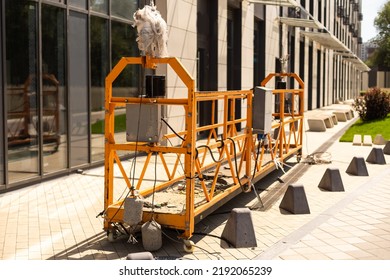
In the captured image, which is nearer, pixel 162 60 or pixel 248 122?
pixel 162 60

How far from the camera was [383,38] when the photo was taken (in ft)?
289

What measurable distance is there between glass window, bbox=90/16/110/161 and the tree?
78.7 metres

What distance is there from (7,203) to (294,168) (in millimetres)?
6754

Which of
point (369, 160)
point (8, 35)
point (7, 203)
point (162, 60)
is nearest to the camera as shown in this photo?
point (162, 60)

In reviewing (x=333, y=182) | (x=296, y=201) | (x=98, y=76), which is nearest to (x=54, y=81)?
(x=98, y=76)

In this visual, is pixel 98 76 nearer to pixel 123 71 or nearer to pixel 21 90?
pixel 123 71

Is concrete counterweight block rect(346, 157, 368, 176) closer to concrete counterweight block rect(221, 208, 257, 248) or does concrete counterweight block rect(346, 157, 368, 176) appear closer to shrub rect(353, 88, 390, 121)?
concrete counterweight block rect(221, 208, 257, 248)

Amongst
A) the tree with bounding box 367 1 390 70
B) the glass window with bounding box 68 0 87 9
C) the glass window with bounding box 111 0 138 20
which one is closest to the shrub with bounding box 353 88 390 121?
the glass window with bounding box 111 0 138 20

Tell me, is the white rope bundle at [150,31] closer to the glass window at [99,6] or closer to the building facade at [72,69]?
the building facade at [72,69]

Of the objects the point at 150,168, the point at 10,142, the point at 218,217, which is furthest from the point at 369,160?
the point at 10,142

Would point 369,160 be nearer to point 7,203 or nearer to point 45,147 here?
point 45,147

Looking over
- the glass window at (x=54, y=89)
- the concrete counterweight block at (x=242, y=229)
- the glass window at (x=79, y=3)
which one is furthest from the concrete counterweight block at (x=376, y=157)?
the concrete counterweight block at (x=242, y=229)

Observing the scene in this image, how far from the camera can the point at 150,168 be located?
12.9m

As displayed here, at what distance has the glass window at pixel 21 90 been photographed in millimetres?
10023
